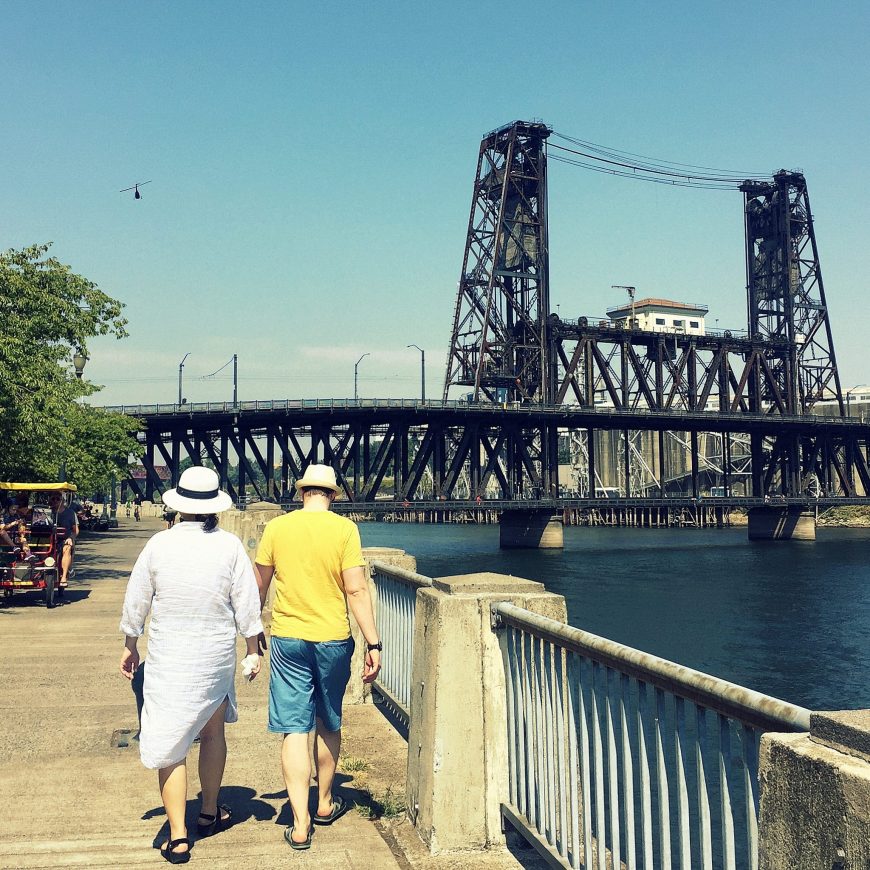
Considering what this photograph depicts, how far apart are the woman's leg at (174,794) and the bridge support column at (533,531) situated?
76987 millimetres

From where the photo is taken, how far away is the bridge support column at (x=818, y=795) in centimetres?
252

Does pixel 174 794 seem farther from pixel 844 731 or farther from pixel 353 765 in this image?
pixel 844 731

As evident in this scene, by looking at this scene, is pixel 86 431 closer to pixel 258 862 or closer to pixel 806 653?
pixel 806 653

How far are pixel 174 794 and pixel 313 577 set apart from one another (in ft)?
4.69

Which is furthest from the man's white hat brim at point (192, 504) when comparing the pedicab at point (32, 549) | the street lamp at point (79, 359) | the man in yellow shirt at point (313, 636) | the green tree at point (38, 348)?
the street lamp at point (79, 359)

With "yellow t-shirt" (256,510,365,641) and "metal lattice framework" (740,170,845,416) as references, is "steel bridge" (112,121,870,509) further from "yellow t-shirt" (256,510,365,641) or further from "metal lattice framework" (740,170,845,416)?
"yellow t-shirt" (256,510,365,641)

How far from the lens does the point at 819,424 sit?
101562 millimetres

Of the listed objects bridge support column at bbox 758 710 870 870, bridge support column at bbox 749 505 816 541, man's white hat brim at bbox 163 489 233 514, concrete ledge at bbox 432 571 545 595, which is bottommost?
bridge support column at bbox 749 505 816 541

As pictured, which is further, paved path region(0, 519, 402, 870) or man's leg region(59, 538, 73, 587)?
man's leg region(59, 538, 73, 587)

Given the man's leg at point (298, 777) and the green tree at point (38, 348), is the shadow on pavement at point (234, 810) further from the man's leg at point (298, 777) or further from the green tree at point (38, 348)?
the green tree at point (38, 348)

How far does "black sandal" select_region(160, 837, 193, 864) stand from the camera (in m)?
5.39

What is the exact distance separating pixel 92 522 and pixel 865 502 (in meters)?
78.7

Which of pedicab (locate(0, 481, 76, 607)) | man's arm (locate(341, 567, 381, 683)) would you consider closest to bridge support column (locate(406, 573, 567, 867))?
man's arm (locate(341, 567, 381, 683))

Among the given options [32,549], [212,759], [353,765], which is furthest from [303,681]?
[32,549]
